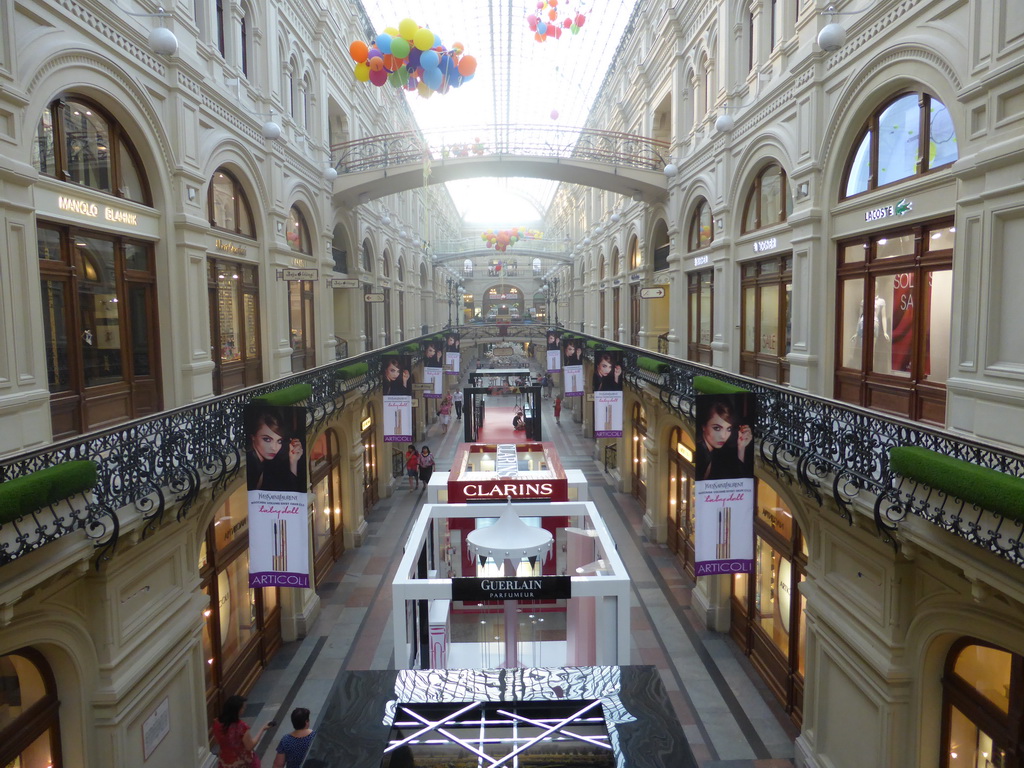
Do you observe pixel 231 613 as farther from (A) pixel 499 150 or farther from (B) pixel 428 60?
(A) pixel 499 150

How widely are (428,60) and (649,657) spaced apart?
10.8 metres

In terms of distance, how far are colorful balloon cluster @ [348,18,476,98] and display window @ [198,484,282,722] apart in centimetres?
764

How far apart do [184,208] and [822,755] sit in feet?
35.7

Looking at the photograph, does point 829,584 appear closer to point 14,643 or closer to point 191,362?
point 14,643

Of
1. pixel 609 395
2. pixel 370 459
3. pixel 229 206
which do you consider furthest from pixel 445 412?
pixel 229 206

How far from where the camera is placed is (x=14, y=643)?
4.95 m

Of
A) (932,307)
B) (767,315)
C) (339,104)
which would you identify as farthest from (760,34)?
(339,104)

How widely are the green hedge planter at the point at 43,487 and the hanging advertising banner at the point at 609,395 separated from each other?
10.9 metres

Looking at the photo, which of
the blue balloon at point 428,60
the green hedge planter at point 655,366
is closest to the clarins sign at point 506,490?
the green hedge planter at point 655,366

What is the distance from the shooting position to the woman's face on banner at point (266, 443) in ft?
23.1

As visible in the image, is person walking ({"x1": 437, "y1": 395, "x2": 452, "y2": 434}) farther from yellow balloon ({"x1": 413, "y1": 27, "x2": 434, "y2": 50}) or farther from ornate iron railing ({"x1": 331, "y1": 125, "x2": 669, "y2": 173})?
yellow balloon ({"x1": 413, "y1": 27, "x2": 434, "y2": 50})

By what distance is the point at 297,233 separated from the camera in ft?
49.3

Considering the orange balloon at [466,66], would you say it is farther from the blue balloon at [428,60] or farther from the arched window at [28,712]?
the arched window at [28,712]

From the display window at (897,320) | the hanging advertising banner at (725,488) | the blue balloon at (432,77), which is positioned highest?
the blue balloon at (432,77)
